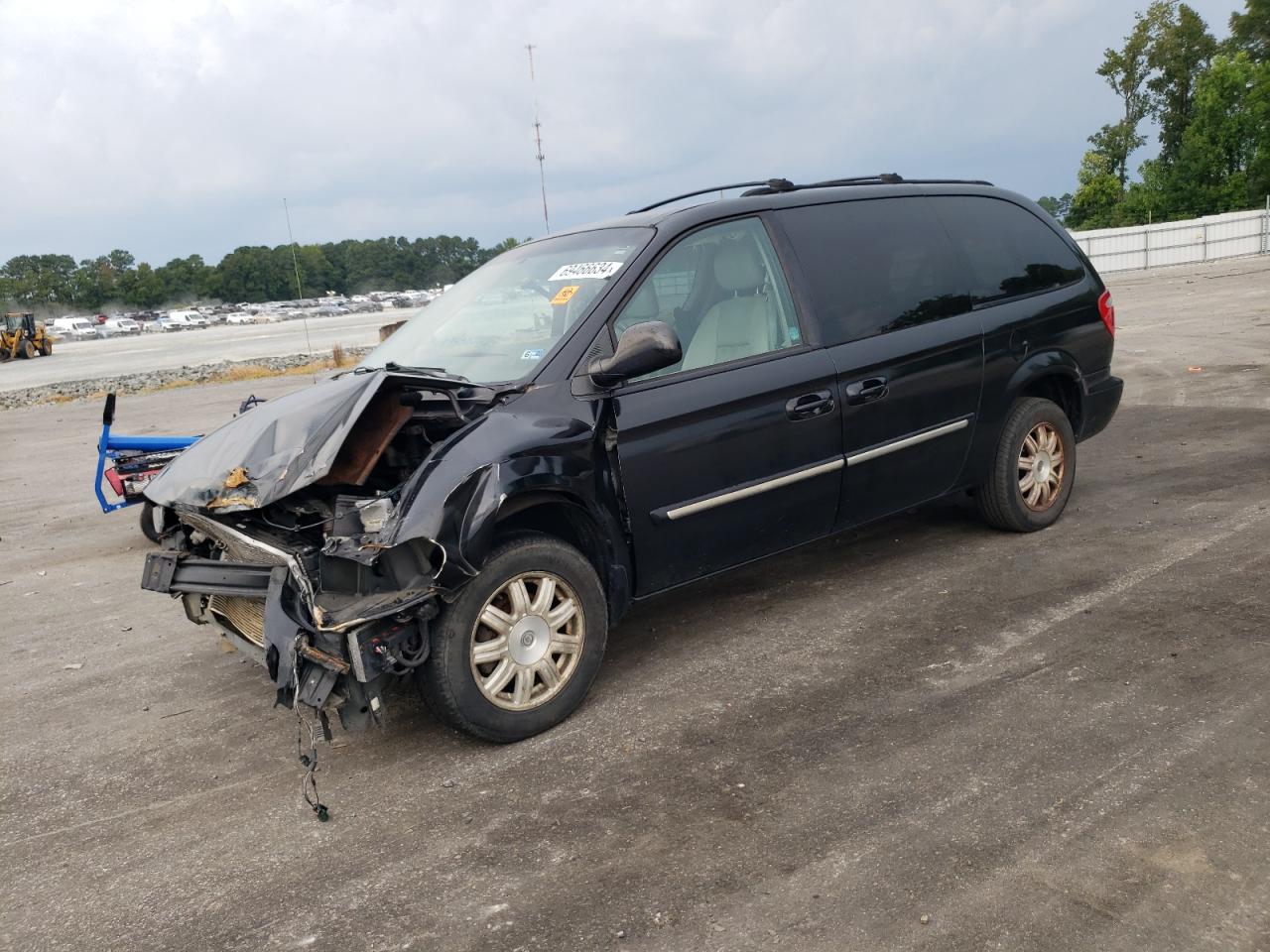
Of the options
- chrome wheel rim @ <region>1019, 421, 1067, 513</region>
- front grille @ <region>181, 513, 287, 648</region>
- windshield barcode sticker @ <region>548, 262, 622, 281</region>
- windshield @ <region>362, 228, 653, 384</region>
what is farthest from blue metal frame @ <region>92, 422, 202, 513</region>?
chrome wheel rim @ <region>1019, 421, 1067, 513</region>

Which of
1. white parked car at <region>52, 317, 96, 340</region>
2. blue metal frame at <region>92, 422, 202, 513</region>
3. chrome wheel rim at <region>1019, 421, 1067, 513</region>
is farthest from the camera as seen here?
white parked car at <region>52, 317, 96, 340</region>

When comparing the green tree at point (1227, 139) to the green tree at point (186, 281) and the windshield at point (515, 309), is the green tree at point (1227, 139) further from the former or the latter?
the green tree at point (186, 281)

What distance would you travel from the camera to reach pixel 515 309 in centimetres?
470

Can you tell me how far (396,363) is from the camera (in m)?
4.75

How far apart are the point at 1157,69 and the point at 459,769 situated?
83711 mm

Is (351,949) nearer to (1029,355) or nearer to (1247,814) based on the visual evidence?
(1247,814)

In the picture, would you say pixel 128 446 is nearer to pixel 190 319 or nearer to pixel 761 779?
pixel 761 779

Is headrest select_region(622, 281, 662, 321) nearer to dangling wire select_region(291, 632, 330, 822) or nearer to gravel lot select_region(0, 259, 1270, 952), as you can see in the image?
gravel lot select_region(0, 259, 1270, 952)

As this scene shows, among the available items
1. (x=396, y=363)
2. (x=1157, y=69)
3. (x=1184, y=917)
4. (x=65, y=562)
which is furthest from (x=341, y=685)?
(x=1157, y=69)

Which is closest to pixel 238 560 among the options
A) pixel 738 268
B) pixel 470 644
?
pixel 470 644

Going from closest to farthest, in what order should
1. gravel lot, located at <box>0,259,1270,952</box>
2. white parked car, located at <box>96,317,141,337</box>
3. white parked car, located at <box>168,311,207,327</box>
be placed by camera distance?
gravel lot, located at <box>0,259,1270,952</box>
white parked car, located at <box>96,317,141,337</box>
white parked car, located at <box>168,311,207,327</box>

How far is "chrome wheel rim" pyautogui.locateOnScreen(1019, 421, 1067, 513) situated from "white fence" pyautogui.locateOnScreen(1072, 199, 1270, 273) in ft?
115

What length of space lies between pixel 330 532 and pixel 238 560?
1.89 feet

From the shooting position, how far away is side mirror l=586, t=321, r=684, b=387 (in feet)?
12.8
